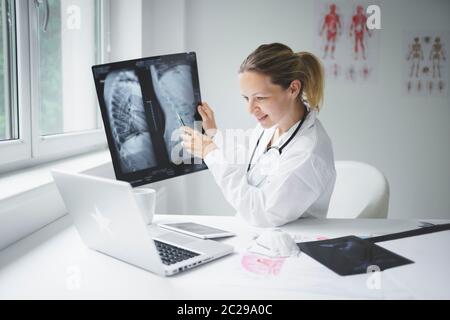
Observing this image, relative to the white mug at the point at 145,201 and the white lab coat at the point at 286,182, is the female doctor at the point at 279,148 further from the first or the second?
the white mug at the point at 145,201

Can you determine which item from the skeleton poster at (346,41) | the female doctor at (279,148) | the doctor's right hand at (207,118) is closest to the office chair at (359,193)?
the female doctor at (279,148)

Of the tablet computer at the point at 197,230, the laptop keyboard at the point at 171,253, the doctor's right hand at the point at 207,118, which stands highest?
the doctor's right hand at the point at 207,118

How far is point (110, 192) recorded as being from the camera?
2.89 ft

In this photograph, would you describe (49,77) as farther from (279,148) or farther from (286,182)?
(286,182)

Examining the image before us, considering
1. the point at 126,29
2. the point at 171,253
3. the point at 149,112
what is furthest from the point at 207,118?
the point at 126,29

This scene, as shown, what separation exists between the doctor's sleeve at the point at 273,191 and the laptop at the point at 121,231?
A: 0.27 metres

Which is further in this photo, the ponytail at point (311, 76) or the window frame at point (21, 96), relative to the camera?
the ponytail at point (311, 76)

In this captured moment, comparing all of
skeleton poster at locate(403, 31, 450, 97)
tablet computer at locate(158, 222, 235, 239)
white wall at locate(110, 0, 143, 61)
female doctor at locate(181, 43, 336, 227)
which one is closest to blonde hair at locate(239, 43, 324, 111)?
female doctor at locate(181, 43, 336, 227)

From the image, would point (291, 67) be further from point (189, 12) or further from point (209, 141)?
point (189, 12)

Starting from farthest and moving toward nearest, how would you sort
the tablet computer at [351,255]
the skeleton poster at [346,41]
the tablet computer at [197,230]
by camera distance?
the skeleton poster at [346,41], the tablet computer at [197,230], the tablet computer at [351,255]

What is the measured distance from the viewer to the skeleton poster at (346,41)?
103 inches

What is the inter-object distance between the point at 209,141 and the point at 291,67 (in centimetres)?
43

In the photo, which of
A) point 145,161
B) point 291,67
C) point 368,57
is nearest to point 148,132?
point 145,161

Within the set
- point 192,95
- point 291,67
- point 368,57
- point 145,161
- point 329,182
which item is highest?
point 368,57
